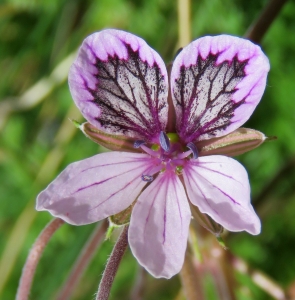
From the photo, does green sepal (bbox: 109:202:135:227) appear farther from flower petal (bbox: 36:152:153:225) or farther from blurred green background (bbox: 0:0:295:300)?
blurred green background (bbox: 0:0:295:300)

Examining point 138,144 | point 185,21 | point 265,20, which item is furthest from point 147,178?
point 185,21

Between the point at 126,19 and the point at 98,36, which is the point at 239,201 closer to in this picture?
the point at 98,36

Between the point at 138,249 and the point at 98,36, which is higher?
the point at 98,36

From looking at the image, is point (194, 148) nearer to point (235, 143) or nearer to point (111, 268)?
point (235, 143)

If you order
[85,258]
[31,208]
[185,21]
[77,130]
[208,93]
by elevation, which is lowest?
[31,208]

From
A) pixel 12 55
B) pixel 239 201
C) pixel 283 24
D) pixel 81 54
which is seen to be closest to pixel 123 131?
pixel 81 54

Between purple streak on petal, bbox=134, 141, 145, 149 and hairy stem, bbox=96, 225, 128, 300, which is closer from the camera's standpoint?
hairy stem, bbox=96, 225, 128, 300

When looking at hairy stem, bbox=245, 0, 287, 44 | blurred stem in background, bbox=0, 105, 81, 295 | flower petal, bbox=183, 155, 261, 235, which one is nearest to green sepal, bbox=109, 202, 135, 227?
flower petal, bbox=183, 155, 261, 235
